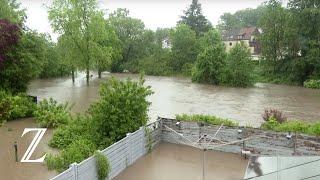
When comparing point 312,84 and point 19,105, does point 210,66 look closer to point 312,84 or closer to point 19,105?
point 312,84

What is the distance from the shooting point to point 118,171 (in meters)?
13.1

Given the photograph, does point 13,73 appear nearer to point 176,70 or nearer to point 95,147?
point 95,147

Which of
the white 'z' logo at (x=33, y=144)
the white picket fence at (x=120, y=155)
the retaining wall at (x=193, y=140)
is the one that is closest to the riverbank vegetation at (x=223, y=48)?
the white 'z' logo at (x=33, y=144)

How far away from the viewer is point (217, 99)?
30.6m

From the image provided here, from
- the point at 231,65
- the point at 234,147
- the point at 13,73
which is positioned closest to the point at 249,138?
the point at 234,147

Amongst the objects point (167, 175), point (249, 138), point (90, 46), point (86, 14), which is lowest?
point (167, 175)

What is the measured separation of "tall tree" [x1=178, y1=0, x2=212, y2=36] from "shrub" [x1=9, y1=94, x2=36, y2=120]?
42721 millimetres

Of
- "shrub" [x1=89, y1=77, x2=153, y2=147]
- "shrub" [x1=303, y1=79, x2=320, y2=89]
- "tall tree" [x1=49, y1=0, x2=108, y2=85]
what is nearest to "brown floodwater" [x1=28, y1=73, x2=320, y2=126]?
"shrub" [x1=303, y1=79, x2=320, y2=89]

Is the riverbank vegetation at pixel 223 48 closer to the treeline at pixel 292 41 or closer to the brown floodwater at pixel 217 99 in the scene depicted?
the treeline at pixel 292 41

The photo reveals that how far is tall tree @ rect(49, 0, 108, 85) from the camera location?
124 ft

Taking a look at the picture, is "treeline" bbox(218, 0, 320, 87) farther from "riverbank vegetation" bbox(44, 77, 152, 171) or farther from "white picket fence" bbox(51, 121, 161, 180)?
"white picket fence" bbox(51, 121, 161, 180)

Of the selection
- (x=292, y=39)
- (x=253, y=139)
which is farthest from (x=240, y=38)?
(x=253, y=139)

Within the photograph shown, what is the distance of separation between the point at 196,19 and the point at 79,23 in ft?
94.4

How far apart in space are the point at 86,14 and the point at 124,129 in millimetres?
25710
